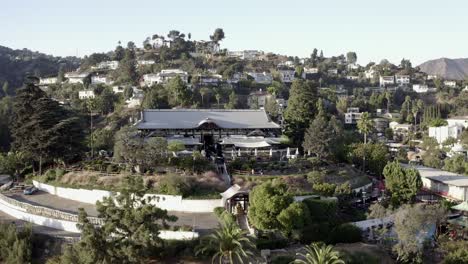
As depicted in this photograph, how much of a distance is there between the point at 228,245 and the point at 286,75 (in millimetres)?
85820

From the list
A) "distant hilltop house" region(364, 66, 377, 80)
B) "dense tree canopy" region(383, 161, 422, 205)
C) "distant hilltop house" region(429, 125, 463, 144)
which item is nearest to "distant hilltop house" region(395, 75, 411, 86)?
"distant hilltop house" region(364, 66, 377, 80)

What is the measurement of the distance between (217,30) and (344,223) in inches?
3808

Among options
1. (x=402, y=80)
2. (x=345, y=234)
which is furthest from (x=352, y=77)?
(x=345, y=234)

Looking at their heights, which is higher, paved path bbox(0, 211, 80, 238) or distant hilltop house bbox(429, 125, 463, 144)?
distant hilltop house bbox(429, 125, 463, 144)

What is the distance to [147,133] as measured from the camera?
4059 cm

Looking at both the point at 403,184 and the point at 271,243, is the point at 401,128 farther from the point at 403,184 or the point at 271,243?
the point at 271,243

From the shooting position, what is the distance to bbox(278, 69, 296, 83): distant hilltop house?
100863 mm

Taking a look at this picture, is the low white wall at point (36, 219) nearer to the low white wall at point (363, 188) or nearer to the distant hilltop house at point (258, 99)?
the low white wall at point (363, 188)

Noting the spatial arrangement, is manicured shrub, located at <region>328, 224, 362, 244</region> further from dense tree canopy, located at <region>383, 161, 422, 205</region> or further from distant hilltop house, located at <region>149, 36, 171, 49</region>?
distant hilltop house, located at <region>149, 36, 171, 49</region>

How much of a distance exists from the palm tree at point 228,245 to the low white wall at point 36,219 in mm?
8740

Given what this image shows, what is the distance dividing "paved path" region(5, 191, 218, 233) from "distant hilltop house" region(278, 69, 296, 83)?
7397cm

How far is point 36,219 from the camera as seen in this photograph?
27.2 meters

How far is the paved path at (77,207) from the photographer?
83.1 feet

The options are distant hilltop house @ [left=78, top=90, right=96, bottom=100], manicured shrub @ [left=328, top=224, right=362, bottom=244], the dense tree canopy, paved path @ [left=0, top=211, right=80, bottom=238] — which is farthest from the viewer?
distant hilltop house @ [left=78, top=90, right=96, bottom=100]
